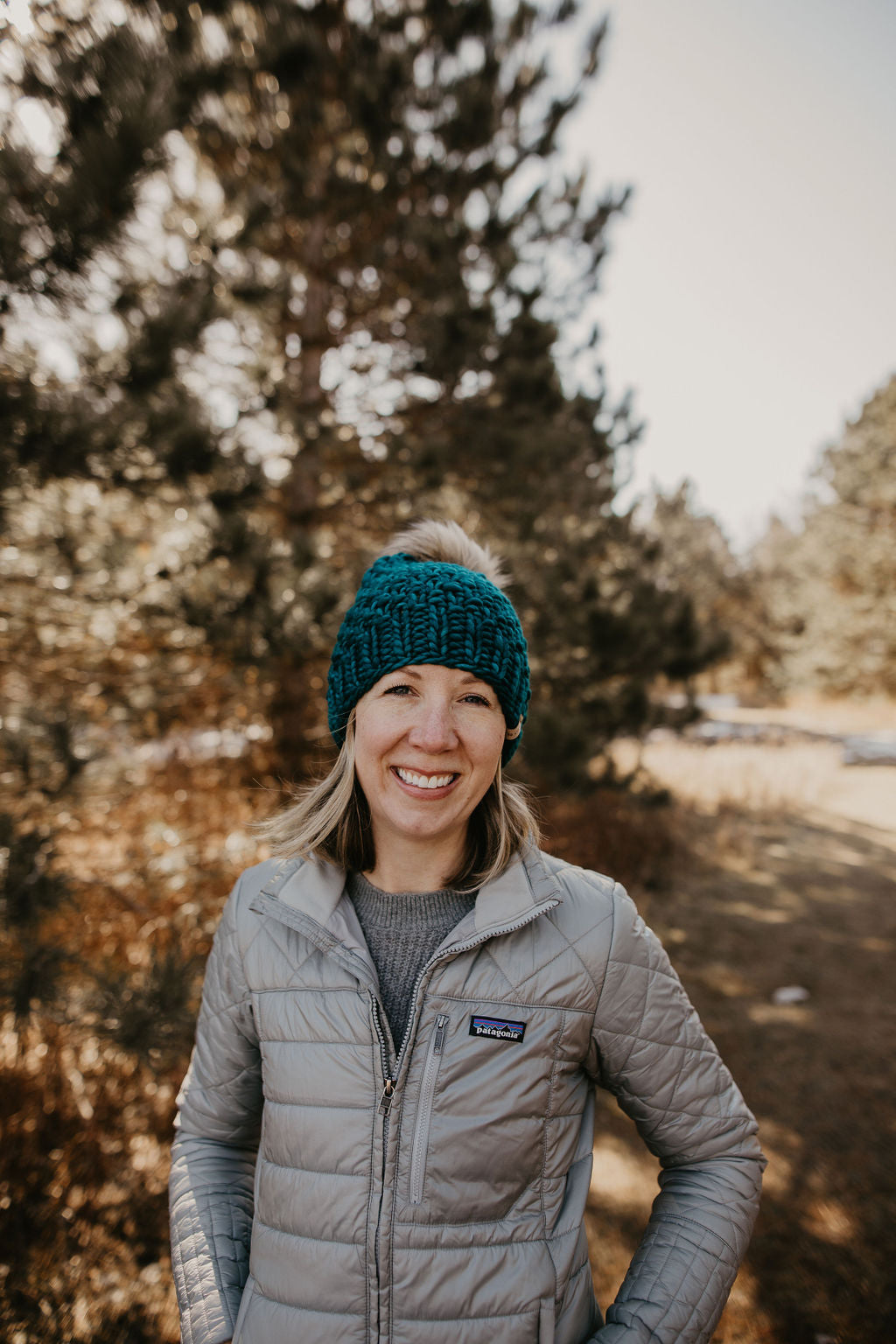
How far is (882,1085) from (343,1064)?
3.58 meters

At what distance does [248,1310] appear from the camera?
1.14 m

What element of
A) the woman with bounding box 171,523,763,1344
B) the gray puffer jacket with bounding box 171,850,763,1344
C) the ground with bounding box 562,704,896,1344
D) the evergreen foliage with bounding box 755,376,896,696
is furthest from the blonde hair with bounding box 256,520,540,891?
the evergreen foliage with bounding box 755,376,896,696

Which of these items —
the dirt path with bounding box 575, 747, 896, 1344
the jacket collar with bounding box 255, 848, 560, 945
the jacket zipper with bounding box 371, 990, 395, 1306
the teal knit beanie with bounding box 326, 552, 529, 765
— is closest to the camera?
the jacket zipper with bounding box 371, 990, 395, 1306

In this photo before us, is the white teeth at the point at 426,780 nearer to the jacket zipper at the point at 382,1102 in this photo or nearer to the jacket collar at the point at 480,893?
the jacket collar at the point at 480,893

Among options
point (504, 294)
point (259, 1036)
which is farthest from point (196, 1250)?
point (504, 294)

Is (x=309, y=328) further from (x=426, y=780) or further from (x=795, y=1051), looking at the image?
(x=795, y=1051)

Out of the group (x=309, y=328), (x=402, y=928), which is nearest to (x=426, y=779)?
(x=402, y=928)

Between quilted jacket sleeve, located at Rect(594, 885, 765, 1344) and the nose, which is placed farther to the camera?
the nose

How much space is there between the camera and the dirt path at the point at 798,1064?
238 centimetres

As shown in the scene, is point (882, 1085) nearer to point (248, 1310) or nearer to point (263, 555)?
point (248, 1310)

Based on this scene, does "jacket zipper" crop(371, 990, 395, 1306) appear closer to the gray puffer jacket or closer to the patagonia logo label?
the gray puffer jacket

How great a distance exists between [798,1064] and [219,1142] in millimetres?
3429

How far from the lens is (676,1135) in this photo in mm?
1188

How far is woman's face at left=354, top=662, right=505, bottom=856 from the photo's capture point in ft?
4.20
